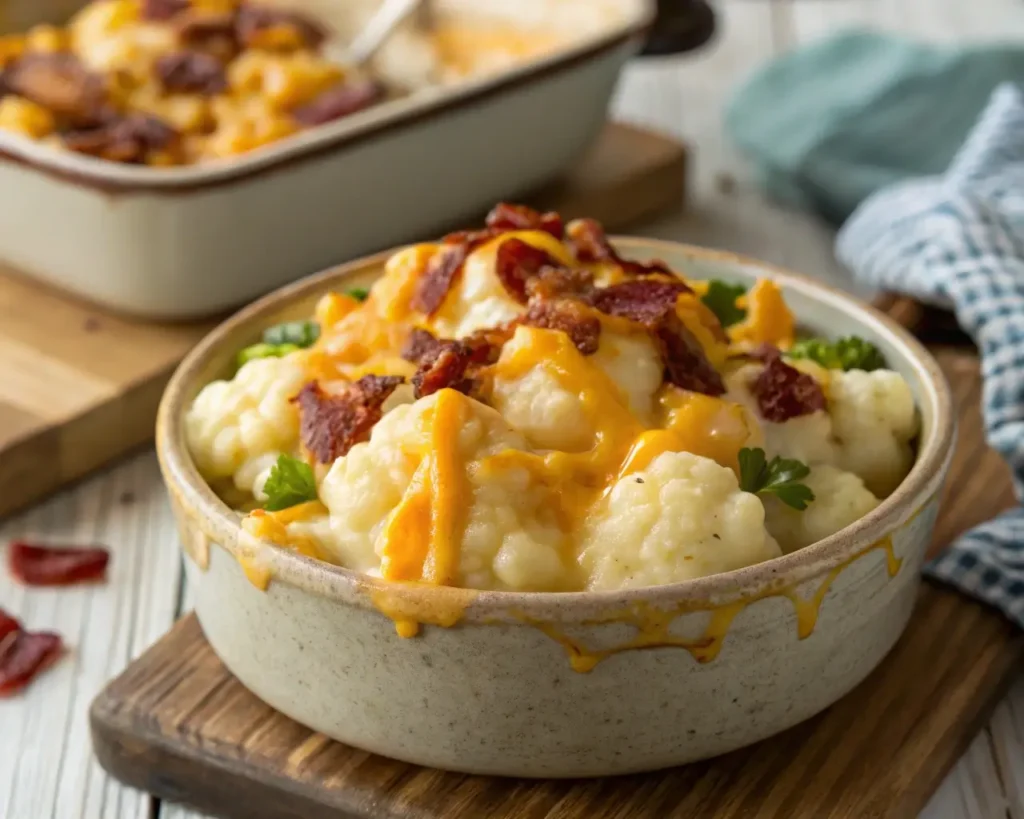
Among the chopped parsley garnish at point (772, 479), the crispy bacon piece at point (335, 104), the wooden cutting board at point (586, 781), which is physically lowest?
the wooden cutting board at point (586, 781)

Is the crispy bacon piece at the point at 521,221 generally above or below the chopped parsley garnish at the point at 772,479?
above

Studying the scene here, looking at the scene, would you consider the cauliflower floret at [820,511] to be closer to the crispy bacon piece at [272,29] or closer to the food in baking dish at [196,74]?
the food in baking dish at [196,74]

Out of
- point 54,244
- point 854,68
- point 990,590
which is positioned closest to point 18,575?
point 54,244

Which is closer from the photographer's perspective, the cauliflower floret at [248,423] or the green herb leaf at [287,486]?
the green herb leaf at [287,486]

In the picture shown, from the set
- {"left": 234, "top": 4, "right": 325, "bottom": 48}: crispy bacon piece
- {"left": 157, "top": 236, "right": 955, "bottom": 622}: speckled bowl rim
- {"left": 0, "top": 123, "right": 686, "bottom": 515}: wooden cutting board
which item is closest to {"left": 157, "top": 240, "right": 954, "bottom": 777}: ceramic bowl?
{"left": 157, "top": 236, "right": 955, "bottom": 622}: speckled bowl rim

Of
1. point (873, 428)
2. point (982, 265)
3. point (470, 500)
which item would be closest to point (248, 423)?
point (470, 500)

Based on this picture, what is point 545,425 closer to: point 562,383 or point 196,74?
point 562,383

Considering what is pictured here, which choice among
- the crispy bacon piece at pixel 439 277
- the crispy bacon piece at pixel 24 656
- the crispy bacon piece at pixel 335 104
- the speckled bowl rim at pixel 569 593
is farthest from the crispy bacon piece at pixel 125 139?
the crispy bacon piece at pixel 439 277
